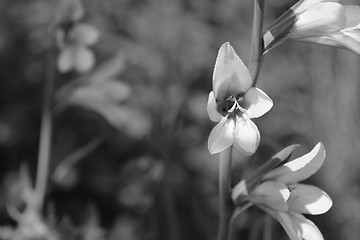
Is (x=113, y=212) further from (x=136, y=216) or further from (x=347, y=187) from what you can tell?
(x=347, y=187)

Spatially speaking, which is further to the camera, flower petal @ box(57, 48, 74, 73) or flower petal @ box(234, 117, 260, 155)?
flower petal @ box(57, 48, 74, 73)

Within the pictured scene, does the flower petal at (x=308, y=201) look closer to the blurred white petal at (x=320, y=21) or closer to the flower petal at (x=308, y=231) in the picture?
the flower petal at (x=308, y=231)

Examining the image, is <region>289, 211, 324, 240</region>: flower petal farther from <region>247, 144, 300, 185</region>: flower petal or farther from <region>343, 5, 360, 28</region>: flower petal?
<region>343, 5, 360, 28</region>: flower petal

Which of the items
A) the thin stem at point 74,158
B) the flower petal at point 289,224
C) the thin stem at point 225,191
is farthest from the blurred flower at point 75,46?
the flower petal at point 289,224

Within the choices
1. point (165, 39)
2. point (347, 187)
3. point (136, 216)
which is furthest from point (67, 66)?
point (347, 187)

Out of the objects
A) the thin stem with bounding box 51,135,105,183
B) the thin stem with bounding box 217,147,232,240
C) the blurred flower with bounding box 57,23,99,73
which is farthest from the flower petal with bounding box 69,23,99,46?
the thin stem with bounding box 217,147,232,240

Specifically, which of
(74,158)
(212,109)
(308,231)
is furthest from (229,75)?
(74,158)

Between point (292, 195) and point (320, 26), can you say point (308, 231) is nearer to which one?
point (292, 195)
